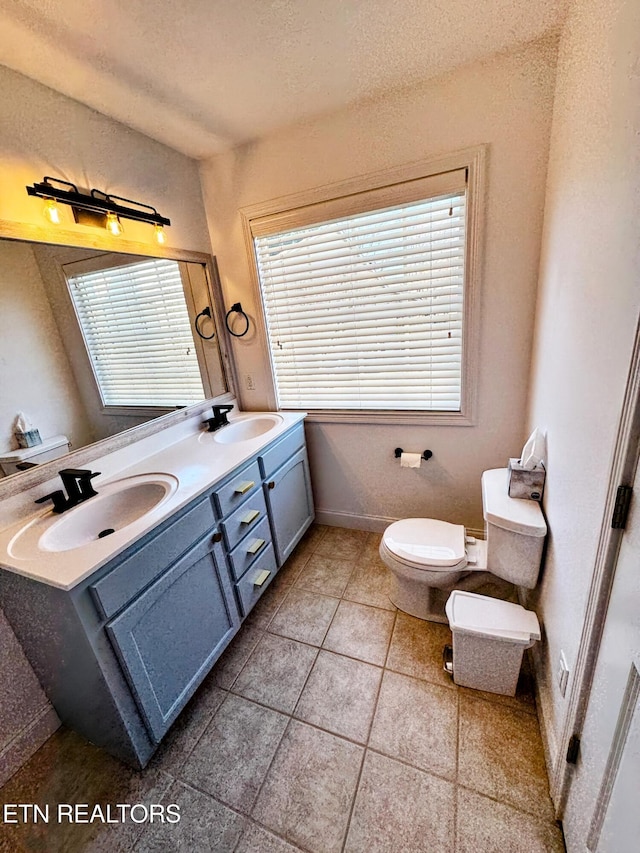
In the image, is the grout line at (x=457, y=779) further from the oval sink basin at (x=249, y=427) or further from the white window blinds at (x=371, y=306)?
the oval sink basin at (x=249, y=427)

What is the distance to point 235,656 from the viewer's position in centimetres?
156

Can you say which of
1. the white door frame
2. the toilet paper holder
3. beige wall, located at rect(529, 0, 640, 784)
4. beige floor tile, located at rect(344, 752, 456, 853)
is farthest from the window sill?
beige floor tile, located at rect(344, 752, 456, 853)

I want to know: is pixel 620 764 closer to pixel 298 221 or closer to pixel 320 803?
pixel 320 803

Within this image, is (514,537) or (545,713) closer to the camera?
(545,713)

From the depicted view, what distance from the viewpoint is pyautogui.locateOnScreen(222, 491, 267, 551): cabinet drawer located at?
1470mm

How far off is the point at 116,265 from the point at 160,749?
2058 millimetres

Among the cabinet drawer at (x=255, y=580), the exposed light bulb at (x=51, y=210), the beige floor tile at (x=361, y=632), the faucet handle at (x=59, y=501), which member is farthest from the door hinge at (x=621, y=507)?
the exposed light bulb at (x=51, y=210)

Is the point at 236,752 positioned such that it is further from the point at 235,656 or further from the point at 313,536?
the point at 313,536

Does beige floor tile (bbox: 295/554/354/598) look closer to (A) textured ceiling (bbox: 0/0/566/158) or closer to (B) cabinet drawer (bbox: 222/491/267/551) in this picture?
(B) cabinet drawer (bbox: 222/491/267/551)

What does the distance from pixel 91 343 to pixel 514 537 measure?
6.53ft

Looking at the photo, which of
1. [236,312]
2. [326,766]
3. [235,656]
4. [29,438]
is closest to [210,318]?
[236,312]

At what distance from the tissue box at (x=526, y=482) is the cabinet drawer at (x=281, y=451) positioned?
113cm

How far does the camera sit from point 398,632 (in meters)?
1.61

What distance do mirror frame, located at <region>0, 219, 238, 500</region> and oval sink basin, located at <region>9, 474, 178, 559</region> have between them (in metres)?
0.17
